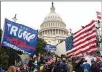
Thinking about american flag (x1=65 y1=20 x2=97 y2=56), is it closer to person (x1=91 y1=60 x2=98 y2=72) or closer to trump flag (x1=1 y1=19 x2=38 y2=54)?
person (x1=91 y1=60 x2=98 y2=72)

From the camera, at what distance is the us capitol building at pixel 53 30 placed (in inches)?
4085

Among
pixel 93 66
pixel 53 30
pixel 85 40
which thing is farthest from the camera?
pixel 53 30

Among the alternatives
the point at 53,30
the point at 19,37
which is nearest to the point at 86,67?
the point at 19,37

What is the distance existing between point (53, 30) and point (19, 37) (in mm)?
96276

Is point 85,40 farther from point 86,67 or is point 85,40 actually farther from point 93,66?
point 86,67

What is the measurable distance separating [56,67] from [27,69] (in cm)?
313

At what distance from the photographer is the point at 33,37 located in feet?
39.0

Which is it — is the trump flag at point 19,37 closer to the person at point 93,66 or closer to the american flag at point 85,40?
the person at point 93,66

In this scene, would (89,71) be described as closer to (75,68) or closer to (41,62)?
(75,68)

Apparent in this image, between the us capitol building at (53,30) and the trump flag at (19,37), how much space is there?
295 feet

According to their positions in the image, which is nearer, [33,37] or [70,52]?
[33,37]

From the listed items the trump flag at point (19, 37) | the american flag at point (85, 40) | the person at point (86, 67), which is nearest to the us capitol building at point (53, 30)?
the american flag at point (85, 40)

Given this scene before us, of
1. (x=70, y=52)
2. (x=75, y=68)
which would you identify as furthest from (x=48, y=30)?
(x=75, y=68)

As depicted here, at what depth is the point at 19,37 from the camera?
11.5 m
